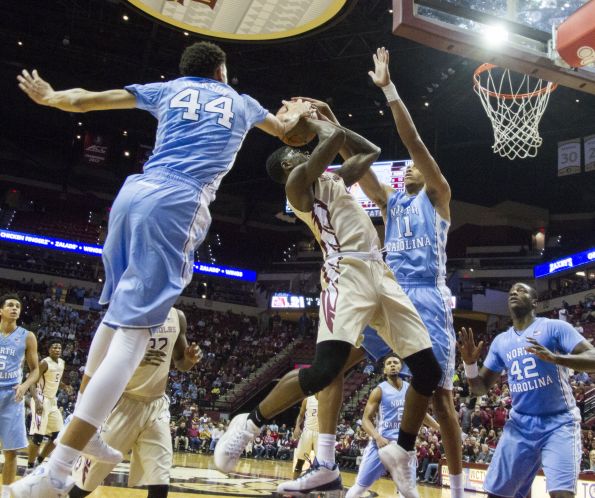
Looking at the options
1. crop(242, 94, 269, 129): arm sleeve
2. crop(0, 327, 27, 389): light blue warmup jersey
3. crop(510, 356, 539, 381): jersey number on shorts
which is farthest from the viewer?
crop(0, 327, 27, 389): light blue warmup jersey

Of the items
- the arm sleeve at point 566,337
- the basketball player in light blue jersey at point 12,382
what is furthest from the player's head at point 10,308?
the arm sleeve at point 566,337

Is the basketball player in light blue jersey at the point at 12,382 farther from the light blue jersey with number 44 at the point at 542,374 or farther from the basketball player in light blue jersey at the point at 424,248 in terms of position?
the light blue jersey with number 44 at the point at 542,374

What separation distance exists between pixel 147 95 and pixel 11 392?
4.63 m

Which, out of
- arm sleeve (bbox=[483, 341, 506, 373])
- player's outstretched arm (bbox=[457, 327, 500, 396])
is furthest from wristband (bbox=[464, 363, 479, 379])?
arm sleeve (bbox=[483, 341, 506, 373])

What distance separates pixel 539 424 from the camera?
4.73 metres

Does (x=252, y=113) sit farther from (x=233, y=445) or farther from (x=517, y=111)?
(x=517, y=111)

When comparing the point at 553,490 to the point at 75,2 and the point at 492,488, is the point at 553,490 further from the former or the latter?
the point at 75,2

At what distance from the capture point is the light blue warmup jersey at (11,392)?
6.50 meters

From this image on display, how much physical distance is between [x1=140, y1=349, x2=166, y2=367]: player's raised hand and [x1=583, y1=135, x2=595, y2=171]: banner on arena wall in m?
25.0

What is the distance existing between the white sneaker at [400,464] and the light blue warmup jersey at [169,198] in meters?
1.72

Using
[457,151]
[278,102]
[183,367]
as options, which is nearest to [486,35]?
[183,367]

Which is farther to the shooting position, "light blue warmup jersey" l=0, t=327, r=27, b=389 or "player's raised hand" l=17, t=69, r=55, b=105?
"light blue warmup jersey" l=0, t=327, r=27, b=389

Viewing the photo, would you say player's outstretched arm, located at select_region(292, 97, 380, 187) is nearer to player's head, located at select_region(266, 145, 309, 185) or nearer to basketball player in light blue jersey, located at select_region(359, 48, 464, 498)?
player's head, located at select_region(266, 145, 309, 185)

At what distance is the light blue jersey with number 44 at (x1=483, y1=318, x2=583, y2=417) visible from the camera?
15.7 feet
